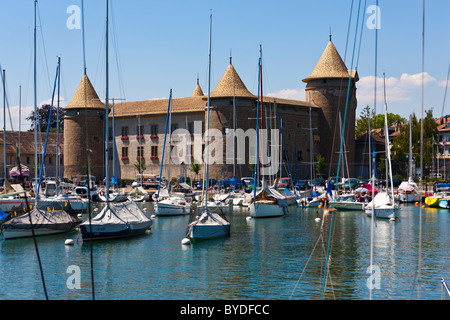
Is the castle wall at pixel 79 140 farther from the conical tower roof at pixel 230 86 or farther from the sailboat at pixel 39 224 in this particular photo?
the sailboat at pixel 39 224

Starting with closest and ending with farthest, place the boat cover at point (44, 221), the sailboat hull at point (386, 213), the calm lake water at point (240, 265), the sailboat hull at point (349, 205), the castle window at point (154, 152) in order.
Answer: the calm lake water at point (240, 265)
the boat cover at point (44, 221)
the sailboat hull at point (386, 213)
the sailboat hull at point (349, 205)
the castle window at point (154, 152)

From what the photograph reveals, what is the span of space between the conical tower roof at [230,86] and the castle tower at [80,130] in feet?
56.4

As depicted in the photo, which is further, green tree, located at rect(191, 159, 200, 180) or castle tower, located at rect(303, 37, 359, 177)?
castle tower, located at rect(303, 37, 359, 177)

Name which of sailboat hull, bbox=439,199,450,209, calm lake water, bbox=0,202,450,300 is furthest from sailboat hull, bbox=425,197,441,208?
calm lake water, bbox=0,202,450,300

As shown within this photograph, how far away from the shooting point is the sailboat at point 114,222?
98.4 ft

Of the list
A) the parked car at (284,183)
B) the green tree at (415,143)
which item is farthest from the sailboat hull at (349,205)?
the green tree at (415,143)

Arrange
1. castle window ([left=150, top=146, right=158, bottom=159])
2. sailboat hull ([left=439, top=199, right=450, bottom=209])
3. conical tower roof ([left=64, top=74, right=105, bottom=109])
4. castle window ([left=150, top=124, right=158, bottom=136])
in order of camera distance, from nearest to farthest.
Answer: sailboat hull ([left=439, top=199, right=450, bottom=209]) → castle window ([left=150, top=146, right=158, bottom=159]) → castle window ([left=150, top=124, right=158, bottom=136]) → conical tower roof ([left=64, top=74, right=105, bottom=109])

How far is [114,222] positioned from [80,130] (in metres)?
51.1

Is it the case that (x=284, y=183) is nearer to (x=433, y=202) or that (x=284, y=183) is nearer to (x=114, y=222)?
(x=433, y=202)

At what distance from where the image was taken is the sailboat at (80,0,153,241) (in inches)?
1181

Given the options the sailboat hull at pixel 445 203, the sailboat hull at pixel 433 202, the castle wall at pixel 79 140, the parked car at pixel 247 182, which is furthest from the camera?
the castle wall at pixel 79 140

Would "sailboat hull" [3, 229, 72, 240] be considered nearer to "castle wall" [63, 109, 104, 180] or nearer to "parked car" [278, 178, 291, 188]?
"parked car" [278, 178, 291, 188]

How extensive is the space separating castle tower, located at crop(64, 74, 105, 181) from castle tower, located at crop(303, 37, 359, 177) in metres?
27.6

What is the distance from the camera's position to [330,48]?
262ft
